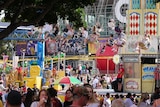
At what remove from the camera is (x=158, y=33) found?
26.5 meters

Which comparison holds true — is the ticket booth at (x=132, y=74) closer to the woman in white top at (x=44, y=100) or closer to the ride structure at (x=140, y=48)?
the ride structure at (x=140, y=48)

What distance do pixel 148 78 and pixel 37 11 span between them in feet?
40.6

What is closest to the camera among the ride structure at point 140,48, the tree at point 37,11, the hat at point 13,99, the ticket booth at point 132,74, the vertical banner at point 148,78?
the hat at point 13,99

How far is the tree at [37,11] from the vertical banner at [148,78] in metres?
11.3

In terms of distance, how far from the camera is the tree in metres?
13.4

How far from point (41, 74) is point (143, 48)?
12.1 m

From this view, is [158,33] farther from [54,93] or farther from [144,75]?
[54,93]

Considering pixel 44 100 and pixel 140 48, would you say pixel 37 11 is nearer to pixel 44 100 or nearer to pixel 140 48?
pixel 44 100

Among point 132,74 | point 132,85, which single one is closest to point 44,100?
point 132,85

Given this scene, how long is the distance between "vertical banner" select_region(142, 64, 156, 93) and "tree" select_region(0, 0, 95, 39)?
1126 centimetres

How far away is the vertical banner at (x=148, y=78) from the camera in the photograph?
2572 cm

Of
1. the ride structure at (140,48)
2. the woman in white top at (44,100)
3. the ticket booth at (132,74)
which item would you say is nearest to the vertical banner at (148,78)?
the ride structure at (140,48)

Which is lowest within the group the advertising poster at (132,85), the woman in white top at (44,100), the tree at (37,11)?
the advertising poster at (132,85)

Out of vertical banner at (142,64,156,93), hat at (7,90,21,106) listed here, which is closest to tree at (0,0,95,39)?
hat at (7,90,21,106)
